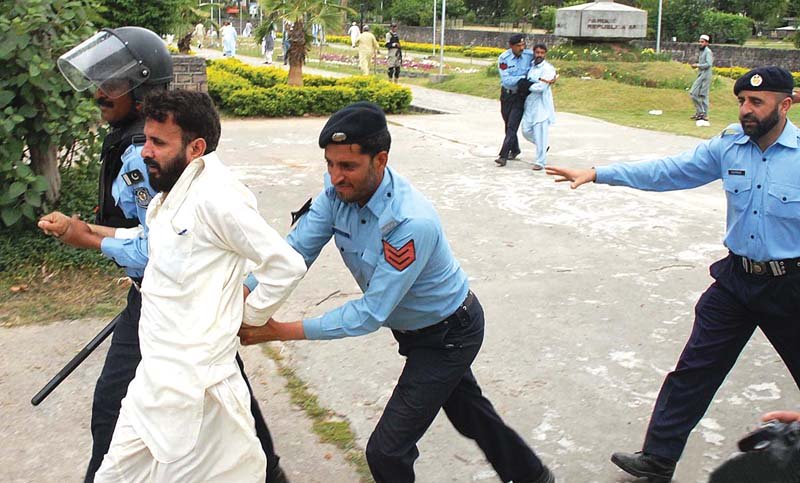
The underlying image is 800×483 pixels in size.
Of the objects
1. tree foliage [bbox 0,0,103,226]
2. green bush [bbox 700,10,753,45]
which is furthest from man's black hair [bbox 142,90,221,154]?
green bush [bbox 700,10,753,45]

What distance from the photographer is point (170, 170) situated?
262 centimetres

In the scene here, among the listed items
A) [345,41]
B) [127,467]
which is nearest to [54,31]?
[127,467]

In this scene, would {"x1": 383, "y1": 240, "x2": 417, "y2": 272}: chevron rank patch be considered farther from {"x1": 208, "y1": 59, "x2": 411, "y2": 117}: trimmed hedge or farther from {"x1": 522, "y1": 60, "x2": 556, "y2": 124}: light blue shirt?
{"x1": 208, "y1": 59, "x2": 411, "y2": 117}: trimmed hedge

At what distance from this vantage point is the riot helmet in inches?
120

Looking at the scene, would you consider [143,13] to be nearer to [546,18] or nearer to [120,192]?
[120,192]

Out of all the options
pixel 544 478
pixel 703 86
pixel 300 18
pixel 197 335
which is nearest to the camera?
pixel 197 335

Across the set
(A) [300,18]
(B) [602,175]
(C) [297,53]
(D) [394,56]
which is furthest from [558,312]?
(D) [394,56]

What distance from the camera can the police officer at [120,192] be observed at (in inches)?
115

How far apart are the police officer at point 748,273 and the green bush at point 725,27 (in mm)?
37281

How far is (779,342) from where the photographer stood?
11.4ft

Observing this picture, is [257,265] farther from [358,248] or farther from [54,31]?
[54,31]

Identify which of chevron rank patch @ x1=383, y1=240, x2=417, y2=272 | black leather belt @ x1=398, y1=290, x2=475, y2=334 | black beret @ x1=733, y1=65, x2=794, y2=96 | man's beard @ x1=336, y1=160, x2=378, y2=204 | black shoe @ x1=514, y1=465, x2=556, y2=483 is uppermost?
black beret @ x1=733, y1=65, x2=794, y2=96

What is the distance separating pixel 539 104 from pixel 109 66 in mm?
8023

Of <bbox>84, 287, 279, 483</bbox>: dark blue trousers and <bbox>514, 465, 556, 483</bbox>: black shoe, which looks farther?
<bbox>514, 465, 556, 483</bbox>: black shoe
